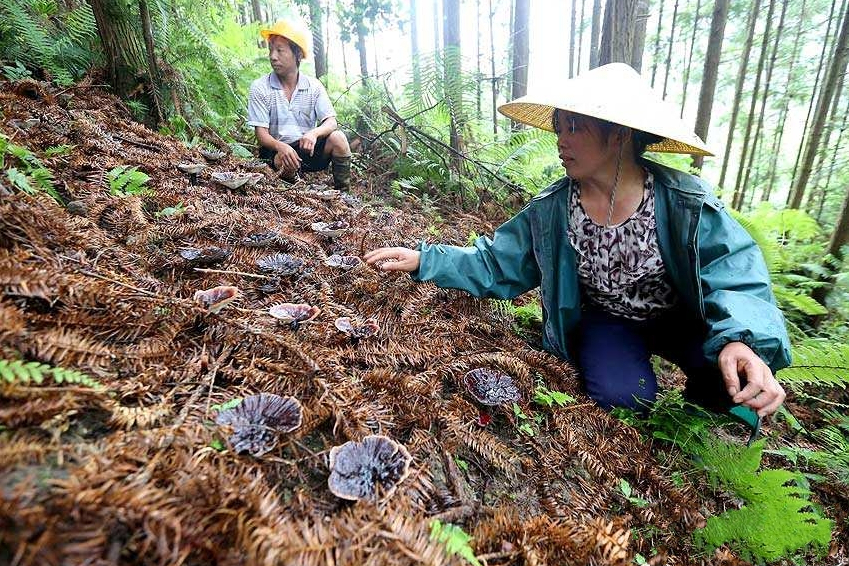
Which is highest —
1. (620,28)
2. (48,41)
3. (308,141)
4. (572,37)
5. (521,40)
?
(572,37)

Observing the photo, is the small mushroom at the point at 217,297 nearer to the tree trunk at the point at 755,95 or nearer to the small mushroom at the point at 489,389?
the small mushroom at the point at 489,389

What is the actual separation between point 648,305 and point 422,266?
188cm

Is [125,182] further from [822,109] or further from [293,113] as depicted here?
[822,109]

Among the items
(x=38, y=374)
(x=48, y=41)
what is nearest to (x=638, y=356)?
(x=38, y=374)

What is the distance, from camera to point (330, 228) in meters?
4.15

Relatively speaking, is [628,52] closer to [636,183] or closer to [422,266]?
[636,183]

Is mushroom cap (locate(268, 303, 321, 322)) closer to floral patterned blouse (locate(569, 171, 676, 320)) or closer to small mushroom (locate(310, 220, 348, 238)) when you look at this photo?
Answer: small mushroom (locate(310, 220, 348, 238))

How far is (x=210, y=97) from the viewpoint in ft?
25.1

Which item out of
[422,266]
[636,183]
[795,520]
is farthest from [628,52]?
[795,520]

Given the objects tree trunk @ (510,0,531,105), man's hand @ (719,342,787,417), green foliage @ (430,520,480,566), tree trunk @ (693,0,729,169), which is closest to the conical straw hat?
man's hand @ (719,342,787,417)

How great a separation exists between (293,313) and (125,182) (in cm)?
216

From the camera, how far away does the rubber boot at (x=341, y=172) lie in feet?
22.7

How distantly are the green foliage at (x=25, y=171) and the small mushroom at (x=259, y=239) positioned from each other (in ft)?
3.75

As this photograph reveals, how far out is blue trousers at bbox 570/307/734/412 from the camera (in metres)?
3.20
